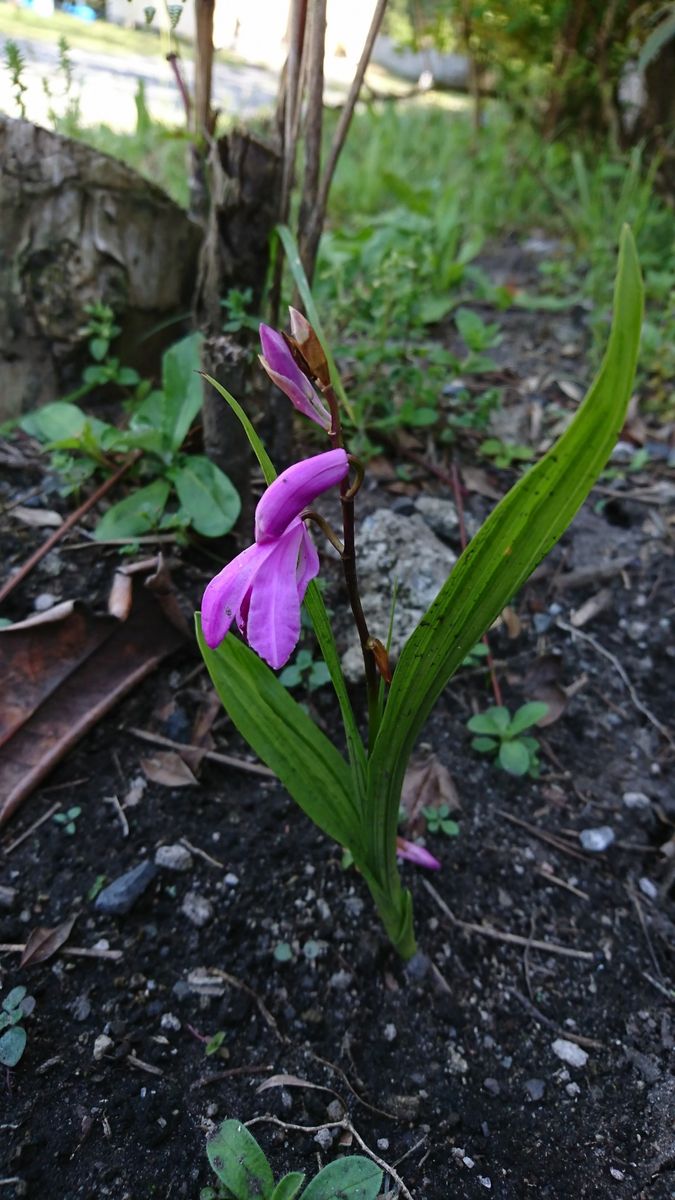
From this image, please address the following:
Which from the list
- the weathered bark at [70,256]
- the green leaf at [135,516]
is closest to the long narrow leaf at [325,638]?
the green leaf at [135,516]

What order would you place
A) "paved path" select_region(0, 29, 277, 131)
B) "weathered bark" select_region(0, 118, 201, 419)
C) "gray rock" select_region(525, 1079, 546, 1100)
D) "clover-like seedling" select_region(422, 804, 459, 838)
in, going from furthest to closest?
"paved path" select_region(0, 29, 277, 131)
"weathered bark" select_region(0, 118, 201, 419)
"clover-like seedling" select_region(422, 804, 459, 838)
"gray rock" select_region(525, 1079, 546, 1100)

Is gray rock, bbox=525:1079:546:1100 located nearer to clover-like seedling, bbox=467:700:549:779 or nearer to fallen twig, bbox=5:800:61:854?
clover-like seedling, bbox=467:700:549:779

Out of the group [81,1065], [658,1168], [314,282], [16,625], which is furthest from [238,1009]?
[314,282]

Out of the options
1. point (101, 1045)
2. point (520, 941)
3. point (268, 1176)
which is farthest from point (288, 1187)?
point (520, 941)

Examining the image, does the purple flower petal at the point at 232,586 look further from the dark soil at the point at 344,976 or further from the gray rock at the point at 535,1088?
the gray rock at the point at 535,1088

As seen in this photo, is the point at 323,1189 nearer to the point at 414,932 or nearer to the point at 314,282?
the point at 414,932

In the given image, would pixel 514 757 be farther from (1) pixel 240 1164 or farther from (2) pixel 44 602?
(2) pixel 44 602

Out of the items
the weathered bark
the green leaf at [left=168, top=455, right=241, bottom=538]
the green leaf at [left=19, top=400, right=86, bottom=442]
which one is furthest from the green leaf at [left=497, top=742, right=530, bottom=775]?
the weathered bark
